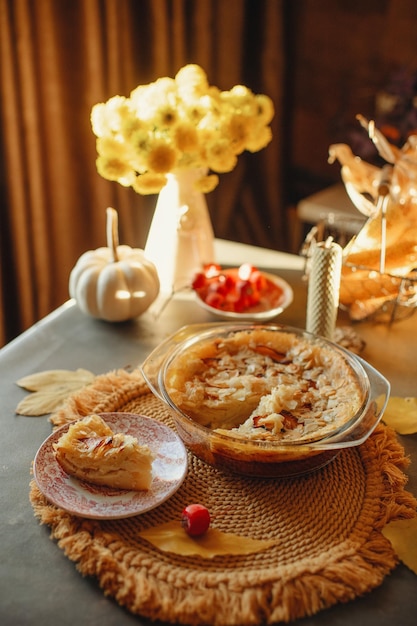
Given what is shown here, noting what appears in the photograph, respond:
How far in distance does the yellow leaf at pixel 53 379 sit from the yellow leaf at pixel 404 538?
0.61 meters

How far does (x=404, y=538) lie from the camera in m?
0.97

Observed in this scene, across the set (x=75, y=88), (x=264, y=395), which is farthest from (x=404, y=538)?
(x=75, y=88)

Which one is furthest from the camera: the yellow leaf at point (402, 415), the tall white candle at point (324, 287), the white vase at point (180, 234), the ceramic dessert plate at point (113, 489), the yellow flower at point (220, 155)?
the white vase at point (180, 234)

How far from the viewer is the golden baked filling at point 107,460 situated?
3.27 ft

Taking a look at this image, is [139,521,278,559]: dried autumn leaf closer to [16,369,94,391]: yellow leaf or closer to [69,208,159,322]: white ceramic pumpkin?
[16,369,94,391]: yellow leaf

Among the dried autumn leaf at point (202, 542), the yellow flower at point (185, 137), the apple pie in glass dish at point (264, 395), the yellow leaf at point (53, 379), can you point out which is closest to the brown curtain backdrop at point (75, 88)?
the yellow flower at point (185, 137)

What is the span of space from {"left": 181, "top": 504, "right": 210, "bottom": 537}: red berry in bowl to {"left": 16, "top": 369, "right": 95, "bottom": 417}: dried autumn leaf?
1.25ft

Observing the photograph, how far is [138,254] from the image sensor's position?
154 cm

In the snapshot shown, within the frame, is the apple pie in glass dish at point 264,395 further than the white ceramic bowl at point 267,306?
No

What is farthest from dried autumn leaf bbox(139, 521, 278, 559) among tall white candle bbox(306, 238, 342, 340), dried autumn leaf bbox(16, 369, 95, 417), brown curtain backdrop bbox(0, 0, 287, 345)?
brown curtain backdrop bbox(0, 0, 287, 345)

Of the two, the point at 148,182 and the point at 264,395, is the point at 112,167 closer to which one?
the point at 148,182

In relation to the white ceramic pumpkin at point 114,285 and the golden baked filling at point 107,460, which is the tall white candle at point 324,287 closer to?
the white ceramic pumpkin at point 114,285

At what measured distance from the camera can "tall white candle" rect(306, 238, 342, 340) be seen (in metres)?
1.33

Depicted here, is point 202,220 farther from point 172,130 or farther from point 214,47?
point 214,47
